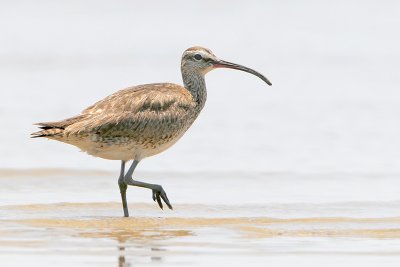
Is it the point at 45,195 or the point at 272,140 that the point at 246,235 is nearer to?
the point at 45,195

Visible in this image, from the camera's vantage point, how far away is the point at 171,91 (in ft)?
48.4

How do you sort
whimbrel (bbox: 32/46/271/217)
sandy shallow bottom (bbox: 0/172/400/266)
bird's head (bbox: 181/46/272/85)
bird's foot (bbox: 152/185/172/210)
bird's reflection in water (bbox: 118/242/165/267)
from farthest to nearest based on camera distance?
bird's head (bbox: 181/46/272/85) → bird's foot (bbox: 152/185/172/210) → whimbrel (bbox: 32/46/271/217) → sandy shallow bottom (bbox: 0/172/400/266) → bird's reflection in water (bbox: 118/242/165/267)

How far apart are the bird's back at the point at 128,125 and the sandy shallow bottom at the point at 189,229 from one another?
722 mm

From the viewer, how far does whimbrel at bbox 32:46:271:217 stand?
14.0m

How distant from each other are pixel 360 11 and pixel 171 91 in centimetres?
1670

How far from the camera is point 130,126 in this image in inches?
557

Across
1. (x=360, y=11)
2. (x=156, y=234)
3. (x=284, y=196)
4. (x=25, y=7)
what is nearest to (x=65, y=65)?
(x=25, y=7)

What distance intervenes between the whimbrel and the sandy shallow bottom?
0.62 m

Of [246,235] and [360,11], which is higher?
[360,11]

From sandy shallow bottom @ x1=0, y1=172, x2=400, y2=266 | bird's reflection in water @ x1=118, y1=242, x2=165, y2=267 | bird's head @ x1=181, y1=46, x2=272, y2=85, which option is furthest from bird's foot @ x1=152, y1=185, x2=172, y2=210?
bird's reflection in water @ x1=118, y1=242, x2=165, y2=267

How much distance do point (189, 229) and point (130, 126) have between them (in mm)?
1642

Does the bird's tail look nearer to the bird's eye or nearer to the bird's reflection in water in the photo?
the bird's eye

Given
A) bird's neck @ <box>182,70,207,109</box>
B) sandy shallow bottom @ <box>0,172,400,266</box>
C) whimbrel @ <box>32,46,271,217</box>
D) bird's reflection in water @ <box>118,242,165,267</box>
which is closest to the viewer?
bird's reflection in water @ <box>118,242,165,267</box>

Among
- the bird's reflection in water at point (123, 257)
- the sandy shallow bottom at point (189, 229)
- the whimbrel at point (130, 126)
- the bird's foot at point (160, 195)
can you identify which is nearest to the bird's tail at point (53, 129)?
the whimbrel at point (130, 126)
